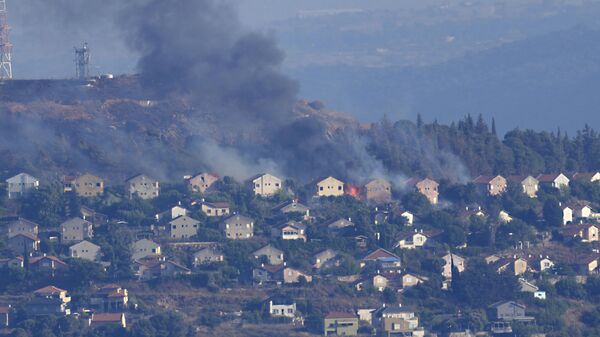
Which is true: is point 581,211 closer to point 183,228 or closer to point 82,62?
point 183,228

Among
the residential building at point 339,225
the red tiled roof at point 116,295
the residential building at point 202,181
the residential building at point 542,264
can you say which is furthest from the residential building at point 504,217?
the red tiled roof at point 116,295

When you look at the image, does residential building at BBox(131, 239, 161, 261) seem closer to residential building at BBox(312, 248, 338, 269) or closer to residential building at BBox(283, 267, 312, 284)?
residential building at BBox(283, 267, 312, 284)

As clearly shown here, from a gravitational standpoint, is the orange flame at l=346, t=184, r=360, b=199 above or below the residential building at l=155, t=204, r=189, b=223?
above

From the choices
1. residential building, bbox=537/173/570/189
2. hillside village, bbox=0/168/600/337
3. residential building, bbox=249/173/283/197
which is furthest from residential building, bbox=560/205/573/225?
residential building, bbox=249/173/283/197

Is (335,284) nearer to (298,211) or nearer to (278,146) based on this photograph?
(298,211)

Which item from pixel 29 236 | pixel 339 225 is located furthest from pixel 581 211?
pixel 29 236

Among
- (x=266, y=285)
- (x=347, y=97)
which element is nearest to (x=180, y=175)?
(x=266, y=285)

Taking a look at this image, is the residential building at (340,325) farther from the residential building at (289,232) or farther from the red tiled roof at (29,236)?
the red tiled roof at (29,236)
